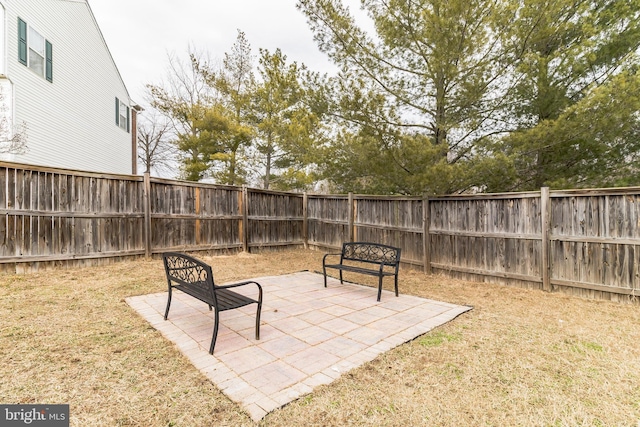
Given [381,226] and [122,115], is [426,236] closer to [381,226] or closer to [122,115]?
[381,226]

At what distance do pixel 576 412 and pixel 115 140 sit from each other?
17012 mm

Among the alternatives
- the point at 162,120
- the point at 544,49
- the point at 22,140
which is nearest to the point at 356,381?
the point at 544,49

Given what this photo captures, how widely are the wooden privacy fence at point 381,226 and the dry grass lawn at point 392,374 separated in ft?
3.00

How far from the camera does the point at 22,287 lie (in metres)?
4.88

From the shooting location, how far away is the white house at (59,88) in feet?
26.4

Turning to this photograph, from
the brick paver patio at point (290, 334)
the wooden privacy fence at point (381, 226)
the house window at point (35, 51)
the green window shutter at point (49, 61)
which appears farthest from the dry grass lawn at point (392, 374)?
the green window shutter at point (49, 61)

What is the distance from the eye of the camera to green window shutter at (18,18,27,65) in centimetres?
832

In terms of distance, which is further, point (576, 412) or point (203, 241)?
point (203, 241)

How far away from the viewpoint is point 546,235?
511 centimetres

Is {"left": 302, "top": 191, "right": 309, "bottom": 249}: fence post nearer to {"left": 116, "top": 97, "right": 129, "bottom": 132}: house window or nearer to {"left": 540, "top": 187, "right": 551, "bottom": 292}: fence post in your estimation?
{"left": 540, "top": 187, "right": 551, "bottom": 292}: fence post

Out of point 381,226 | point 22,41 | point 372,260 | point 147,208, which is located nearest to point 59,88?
point 22,41

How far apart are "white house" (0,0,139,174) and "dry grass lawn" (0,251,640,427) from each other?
23.1ft

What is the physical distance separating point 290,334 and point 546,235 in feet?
15.2

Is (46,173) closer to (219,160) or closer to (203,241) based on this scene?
(203,241)
